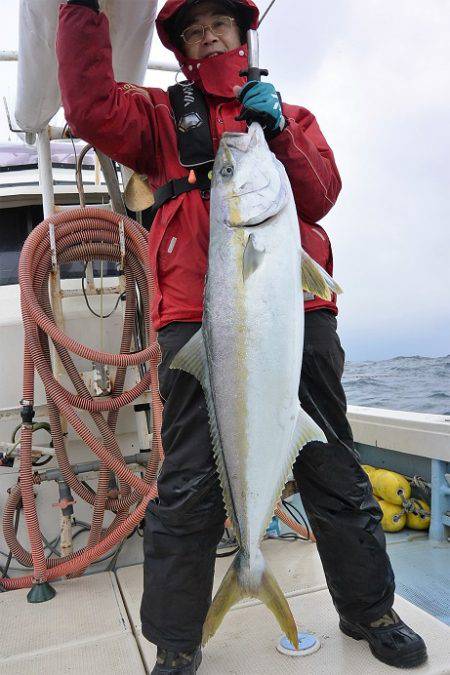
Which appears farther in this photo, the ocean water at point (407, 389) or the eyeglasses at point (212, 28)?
the ocean water at point (407, 389)

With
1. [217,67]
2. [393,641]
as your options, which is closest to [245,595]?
[393,641]

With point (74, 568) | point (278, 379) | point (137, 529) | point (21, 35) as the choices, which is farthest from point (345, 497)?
point (21, 35)

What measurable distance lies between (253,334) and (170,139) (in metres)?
1.08

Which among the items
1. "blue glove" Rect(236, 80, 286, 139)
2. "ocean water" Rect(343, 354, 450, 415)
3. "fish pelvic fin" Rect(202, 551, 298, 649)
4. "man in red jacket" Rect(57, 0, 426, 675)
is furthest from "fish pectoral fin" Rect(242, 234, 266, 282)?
"ocean water" Rect(343, 354, 450, 415)

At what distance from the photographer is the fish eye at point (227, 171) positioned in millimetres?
1954

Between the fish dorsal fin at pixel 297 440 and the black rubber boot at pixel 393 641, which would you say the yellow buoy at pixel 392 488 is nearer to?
the black rubber boot at pixel 393 641

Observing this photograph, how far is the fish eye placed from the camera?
76.9 inches

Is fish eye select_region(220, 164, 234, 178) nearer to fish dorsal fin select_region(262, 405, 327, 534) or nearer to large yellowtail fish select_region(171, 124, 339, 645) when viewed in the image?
large yellowtail fish select_region(171, 124, 339, 645)

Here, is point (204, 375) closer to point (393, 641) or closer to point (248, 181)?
point (248, 181)

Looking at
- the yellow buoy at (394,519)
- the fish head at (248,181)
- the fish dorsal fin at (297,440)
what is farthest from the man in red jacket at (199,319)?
the yellow buoy at (394,519)

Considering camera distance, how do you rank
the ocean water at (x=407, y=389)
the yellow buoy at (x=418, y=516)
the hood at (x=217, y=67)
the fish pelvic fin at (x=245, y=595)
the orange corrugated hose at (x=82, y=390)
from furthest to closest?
the ocean water at (x=407, y=389) < the yellow buoy at (x=418, y=516) < the orange corrugated hose at (x=82, y=390) < the hood at (x=217, y=67) < the fish pelvic fin at (x=245, y=595)

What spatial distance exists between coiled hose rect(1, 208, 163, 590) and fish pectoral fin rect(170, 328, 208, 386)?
1.47m

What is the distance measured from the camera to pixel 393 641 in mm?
2223

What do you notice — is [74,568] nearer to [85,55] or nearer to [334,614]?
[334,614]
